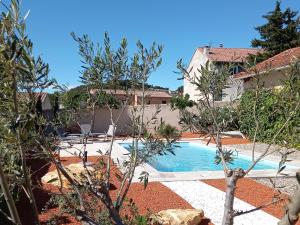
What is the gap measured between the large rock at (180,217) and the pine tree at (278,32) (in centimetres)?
3577

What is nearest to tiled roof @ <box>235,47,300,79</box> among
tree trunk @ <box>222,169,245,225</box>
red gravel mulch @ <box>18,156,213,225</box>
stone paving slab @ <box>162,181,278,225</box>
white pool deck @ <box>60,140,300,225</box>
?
tree trunk @ <box>222,169,245,225</box>

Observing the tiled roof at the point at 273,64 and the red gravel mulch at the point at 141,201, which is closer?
the tiled roof at the point at 273,64

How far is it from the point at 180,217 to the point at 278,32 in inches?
1532

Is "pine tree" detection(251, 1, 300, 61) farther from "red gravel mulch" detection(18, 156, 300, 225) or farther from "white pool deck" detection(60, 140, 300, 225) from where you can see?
"red gravel mulch" detection(18, 156, 300, 225)

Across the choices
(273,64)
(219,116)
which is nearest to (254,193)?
(219,116)

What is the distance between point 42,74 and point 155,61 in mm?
1967

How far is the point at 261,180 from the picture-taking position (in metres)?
11.6

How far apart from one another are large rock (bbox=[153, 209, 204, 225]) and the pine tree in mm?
35768

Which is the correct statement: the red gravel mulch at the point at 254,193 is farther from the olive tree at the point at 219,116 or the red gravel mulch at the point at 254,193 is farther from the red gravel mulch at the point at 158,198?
the olive tree at the point at 219,116

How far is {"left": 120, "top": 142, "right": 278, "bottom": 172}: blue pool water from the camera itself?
15961mm

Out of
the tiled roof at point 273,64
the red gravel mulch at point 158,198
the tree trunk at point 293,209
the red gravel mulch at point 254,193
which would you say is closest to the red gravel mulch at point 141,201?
the red gravel mulch at point 158,198

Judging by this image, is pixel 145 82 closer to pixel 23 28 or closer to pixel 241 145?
pixel 23 28

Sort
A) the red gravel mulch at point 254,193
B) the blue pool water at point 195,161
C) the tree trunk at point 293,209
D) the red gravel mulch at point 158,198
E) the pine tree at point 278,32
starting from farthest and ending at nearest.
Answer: the pine tree at point 278,32
the blue pool water at point 195,161
the red gravel mulch at point 254,193
the red gravel mulch at point 158,198
the tree trunk at point 293,209

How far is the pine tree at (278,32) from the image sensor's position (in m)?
40.8
